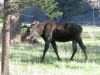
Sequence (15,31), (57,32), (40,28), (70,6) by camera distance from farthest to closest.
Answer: (70,6) → (15,31) → (57,32) → (40,28)

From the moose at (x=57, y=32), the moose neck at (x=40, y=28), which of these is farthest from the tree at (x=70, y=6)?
the moose neck at (x=40, y=28)

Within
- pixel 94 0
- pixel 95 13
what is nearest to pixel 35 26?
pixel 94 0

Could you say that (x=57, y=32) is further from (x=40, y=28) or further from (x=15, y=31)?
(x=15, y=31)

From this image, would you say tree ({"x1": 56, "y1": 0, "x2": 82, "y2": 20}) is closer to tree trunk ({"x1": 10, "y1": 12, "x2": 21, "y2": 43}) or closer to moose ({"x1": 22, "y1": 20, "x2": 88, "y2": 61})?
tree trunk ({"x1": 10, "y1": 12, "x2": 21, "y2": 43})

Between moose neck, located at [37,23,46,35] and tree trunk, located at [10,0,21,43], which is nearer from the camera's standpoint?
moose neck, located at [37,23,46,35]

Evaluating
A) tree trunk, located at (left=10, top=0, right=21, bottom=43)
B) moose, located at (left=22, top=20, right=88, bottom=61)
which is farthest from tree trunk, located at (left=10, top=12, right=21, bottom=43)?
moose, located at (left=22, top=20, right=88, bottom=61)

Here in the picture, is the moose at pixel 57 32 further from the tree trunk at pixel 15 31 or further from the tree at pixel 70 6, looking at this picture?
the tree at pixel 70 6

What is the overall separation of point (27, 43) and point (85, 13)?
54226mm

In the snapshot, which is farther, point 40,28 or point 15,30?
point 15,30

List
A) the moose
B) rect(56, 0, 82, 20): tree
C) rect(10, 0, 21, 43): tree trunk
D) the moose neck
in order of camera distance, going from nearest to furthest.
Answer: the moose neck → the moose → rect(10, 0, 21, 43): tree trunk → rect(56, 0, 82, 20): tree

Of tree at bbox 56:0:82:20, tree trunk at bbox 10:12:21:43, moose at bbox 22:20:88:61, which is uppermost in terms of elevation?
moose at bbox 22:20:88:61

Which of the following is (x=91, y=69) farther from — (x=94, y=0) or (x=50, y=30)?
(x=94, y=0)

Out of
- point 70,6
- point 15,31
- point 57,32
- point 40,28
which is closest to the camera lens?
point 40,28

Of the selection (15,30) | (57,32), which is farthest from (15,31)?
(57,32)
